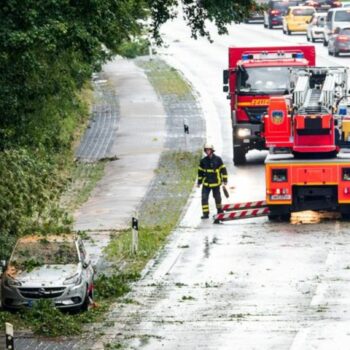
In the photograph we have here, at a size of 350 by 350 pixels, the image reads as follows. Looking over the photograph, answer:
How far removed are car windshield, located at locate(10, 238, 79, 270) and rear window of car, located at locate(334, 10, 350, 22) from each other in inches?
1856

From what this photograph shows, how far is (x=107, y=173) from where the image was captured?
43.6 m

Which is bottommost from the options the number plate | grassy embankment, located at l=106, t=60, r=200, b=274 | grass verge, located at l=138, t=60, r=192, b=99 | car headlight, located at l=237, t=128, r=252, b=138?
grassy embankment, located at l=106, t=60, r=200, b=274

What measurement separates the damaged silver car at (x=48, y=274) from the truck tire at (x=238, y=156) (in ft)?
53.2

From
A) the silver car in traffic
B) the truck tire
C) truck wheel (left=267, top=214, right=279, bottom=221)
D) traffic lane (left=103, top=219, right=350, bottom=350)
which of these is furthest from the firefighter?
the silver car in traffic

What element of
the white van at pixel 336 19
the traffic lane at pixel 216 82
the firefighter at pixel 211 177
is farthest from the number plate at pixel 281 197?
the white van at pixel 336 19

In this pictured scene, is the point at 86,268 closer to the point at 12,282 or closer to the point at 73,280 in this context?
the point at 73,280

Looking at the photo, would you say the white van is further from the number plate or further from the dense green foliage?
the number plate

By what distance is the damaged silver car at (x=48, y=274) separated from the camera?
2609 cm

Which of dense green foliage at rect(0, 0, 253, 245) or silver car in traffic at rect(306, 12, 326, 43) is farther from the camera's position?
silver car in traffic at rect(306, 12, 326, 43)

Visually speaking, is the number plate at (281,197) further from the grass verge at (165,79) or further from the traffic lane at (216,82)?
the grass verge at (165,79)

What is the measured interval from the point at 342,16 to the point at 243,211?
38880 millimetres

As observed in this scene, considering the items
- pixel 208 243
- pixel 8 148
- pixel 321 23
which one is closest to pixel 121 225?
pixel 208 243

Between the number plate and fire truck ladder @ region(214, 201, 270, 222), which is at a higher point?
the number plate

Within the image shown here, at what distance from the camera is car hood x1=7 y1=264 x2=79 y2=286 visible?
26.2 m
